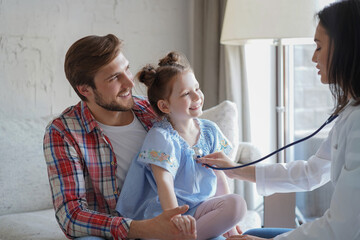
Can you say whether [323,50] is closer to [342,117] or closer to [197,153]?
[342,117]

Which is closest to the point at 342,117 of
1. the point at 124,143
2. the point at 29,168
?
the point at 124,143

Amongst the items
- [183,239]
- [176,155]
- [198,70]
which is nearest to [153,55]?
[198,70]

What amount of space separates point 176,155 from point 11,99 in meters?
1.36

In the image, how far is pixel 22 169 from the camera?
228 cm

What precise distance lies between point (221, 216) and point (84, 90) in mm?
644

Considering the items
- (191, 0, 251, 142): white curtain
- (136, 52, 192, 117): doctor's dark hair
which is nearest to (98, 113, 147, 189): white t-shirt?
(136, 52, 192, 117): doctor's dark hair

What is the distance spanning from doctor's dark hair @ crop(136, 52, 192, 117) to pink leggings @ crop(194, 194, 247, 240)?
1.26ft

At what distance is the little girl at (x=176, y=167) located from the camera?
5.08 feet

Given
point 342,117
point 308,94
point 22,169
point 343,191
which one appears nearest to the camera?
point 343,191

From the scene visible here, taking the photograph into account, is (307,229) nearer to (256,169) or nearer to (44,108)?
(256,169)

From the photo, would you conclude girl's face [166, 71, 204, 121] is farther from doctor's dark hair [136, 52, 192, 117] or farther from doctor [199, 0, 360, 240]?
doctor [199, 0, 360, 240]

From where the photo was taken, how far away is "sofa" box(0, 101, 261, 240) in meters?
2.17

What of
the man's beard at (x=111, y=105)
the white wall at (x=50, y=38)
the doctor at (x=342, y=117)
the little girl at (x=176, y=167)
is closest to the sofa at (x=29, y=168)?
the white wall at (x=50, y=38)

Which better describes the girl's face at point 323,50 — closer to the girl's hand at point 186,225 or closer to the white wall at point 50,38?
the girl's hand at point 186,225
